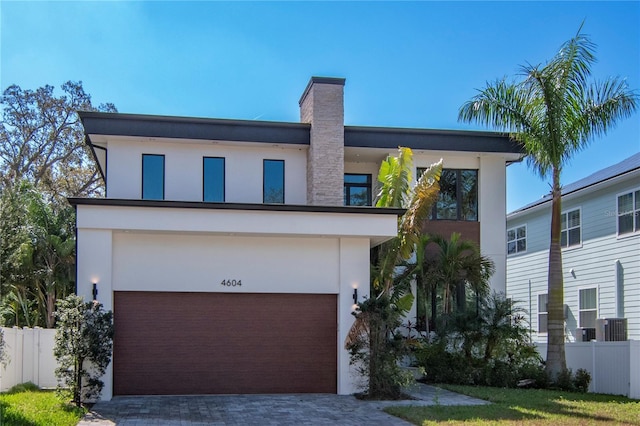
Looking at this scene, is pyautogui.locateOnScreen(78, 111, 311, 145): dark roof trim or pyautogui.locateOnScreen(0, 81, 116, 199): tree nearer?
pyautogui.locateOnScreen(78, 111, 311, 145): dark roof trim

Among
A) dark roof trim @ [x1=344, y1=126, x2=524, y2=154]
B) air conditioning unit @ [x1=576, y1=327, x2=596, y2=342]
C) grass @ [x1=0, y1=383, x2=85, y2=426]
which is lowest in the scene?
grass @ [x1=0, y1=383, x2=85, y2=426]

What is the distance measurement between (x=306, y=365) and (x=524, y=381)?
585 cm

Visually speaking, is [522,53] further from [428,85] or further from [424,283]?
[424,283]

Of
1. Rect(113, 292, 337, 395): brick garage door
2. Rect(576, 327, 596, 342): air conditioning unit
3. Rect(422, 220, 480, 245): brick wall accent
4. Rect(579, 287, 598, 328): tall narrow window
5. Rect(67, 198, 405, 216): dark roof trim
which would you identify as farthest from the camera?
Rect(579, 287, 598, 328): tall narrow window

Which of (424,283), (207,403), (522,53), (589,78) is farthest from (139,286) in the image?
(589,78)

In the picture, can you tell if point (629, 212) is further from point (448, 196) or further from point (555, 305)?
point (555, 305)

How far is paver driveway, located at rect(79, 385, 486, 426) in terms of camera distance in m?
12.5

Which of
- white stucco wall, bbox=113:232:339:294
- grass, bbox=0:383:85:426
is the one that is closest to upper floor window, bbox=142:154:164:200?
white stucco wall, bbox=113:232:339:294

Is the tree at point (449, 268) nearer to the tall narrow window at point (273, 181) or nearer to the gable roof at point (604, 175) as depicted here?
the tall narrow window at point (273, 181)

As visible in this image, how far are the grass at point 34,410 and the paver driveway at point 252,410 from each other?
39 cm

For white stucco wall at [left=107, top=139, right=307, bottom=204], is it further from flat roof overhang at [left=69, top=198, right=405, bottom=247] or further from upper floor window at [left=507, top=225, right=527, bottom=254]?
upper floor window at [left=507, top=225, right=527, bottom=254]

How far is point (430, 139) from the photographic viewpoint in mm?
21812

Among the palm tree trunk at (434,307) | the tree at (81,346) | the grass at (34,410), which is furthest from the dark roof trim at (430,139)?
the grass at (34,410)

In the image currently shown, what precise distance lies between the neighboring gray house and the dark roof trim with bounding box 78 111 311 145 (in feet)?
27.5
